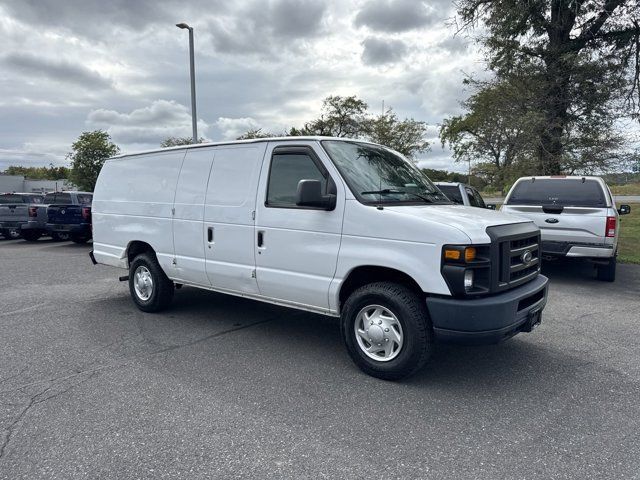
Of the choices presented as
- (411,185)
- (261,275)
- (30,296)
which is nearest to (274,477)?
(261,275)

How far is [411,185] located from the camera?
4.76m

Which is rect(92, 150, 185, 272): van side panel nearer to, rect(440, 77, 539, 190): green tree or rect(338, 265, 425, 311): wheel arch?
rect(338, 265, 425, 311): wheel arch

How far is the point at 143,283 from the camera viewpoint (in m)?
6.25

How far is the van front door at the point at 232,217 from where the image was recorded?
4.88m

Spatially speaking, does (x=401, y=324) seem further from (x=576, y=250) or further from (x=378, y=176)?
(x=576, y=250)

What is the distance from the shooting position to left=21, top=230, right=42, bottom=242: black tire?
1594cm

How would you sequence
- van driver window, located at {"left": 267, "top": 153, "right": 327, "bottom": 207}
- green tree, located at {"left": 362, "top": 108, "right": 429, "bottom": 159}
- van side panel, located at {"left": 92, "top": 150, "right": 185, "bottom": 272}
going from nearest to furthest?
van driver window, located at {"left": 267, "top": 153, "right": 327, "bottom": 207}
van side panel, located at {"left": 92, "top": 150, "right": 185, "bottom": 272}
green tree, located at {"left": 362, "top": 108, "right": 429, "bottom": 159}

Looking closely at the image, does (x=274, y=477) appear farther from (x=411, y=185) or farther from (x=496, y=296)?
(x=411, y=185)

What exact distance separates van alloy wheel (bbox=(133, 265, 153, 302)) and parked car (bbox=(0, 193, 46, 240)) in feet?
38.0

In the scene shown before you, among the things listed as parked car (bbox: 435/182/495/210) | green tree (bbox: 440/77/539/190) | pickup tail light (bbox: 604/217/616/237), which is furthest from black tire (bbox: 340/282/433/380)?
green tree (bbox: 440/77/539/190)

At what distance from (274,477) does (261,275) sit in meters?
2.35

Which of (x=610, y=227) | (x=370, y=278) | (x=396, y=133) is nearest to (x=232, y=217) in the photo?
(x=370, y=278)

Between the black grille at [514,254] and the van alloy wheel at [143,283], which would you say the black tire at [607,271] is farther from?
the van alloy wheel at [143,283]

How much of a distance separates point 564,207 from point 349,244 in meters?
5.68
